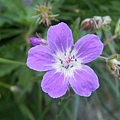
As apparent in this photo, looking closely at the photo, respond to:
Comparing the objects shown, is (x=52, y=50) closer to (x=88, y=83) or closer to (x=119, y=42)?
(x=88, y=83)

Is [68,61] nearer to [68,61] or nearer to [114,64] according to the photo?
[68,61]

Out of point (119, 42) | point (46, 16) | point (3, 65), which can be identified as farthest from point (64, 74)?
point (119, 42)

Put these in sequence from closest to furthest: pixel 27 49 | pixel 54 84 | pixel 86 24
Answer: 1. pixel 54 84
2. pixel 86 24
3. pixel 27 49

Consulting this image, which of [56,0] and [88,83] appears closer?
[88,83]

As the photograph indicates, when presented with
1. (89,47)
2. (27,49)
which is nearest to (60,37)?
(89,47)

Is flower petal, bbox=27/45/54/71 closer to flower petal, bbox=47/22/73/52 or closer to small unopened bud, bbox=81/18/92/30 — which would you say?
flower petal, bbox=47/22/73/52

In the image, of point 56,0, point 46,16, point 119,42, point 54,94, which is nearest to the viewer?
point 54,94

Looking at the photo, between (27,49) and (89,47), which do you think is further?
(27,49)
